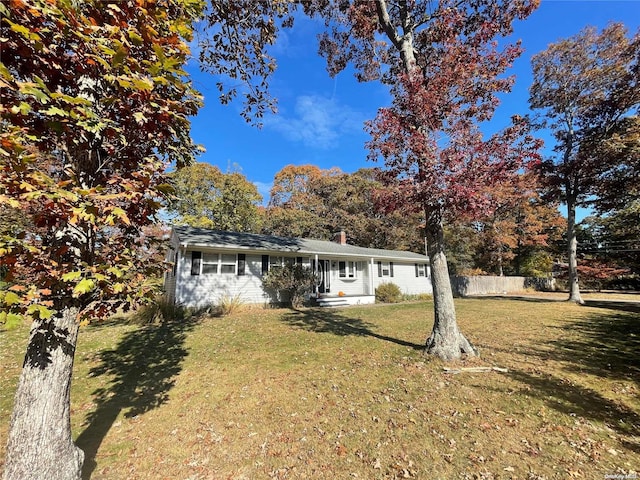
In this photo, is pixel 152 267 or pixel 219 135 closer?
pixel 152 267

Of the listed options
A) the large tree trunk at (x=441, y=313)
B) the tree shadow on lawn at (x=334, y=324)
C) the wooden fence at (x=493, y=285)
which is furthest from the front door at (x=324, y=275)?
the wooden fence at (x=493, y=285)

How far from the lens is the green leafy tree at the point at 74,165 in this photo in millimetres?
1926

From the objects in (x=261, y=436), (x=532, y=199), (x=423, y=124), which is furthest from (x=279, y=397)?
(x=532, y=199)

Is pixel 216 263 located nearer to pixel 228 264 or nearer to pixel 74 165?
pixel 228 264

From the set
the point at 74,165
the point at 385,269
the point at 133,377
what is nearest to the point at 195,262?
the point at 133,377

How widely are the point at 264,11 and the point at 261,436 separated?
827cm

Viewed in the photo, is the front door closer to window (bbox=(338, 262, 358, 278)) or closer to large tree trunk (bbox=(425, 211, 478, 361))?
window (bbox=(338, 262, 358, 278))

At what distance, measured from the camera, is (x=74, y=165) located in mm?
2639

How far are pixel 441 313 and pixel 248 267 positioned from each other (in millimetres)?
10503

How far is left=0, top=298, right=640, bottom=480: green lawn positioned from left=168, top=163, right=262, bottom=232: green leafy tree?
1871 centimetres

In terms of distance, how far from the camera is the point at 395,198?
654 cm

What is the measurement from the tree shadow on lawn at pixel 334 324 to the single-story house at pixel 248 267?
328 centimetres

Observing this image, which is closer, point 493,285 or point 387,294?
point 387,294

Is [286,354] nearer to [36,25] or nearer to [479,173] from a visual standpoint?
[479,173]
